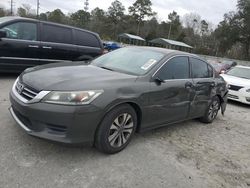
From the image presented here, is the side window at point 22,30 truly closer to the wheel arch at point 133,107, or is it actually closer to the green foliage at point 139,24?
the wheel arch at point 133,107

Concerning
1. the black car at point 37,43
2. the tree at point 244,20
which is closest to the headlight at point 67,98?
the black car at point 37,43

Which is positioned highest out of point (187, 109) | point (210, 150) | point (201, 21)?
point (201, 21)

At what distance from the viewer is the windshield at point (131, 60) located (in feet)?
14.1

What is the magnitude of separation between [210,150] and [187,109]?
2.86 feet

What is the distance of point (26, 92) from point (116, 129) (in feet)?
4.27

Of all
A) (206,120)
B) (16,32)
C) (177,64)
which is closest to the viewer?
(177,64)

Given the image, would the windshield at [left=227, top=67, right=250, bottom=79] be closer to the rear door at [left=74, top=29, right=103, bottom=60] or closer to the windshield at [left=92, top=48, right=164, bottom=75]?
the rear door at [left=74, top=29, right=103, bottom=60]

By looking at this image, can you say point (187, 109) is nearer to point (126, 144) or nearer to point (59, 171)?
point (126, 144)

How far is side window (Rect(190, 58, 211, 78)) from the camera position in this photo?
523 centimetres

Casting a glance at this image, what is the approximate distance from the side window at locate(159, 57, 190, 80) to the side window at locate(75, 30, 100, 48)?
4.36 m

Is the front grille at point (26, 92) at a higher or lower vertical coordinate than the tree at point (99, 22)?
lower

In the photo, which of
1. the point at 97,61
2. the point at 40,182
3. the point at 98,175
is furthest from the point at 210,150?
the point at 40,182

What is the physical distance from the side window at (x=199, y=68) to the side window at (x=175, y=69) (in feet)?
0.75

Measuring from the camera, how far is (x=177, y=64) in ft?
15.7
